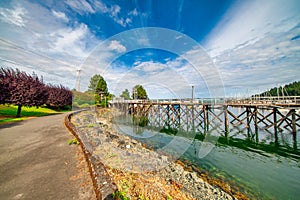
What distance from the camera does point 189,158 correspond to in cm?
769

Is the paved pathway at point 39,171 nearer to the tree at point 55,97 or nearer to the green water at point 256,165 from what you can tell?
the green water at point 256,165

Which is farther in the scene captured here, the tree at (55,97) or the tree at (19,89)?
the tree at (55,97)

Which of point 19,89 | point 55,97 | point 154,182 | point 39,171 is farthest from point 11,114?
point 154,182

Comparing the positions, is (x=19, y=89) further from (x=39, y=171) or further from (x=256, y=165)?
(x=256, y=165)

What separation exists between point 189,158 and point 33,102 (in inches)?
779

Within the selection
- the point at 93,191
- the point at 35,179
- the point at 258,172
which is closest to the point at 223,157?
the point at 258,172

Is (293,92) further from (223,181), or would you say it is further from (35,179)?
(35,179)

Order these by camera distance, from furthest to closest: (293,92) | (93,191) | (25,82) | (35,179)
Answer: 1. (293,92)
2. (25,82)
3. (35,179)
4. (93,191)

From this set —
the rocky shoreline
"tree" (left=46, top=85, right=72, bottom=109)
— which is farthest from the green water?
"tree" (left=46, top=85, right=72, bottom=109)

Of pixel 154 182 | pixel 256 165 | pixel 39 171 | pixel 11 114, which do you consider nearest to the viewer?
pixel 39 171

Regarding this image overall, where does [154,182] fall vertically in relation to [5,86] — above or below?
below

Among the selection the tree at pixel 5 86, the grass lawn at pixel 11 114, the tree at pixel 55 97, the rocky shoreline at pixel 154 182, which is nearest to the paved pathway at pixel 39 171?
the rocky shoreline at pixel 154 182

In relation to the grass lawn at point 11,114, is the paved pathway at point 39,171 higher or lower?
lower

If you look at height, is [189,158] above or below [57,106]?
below
